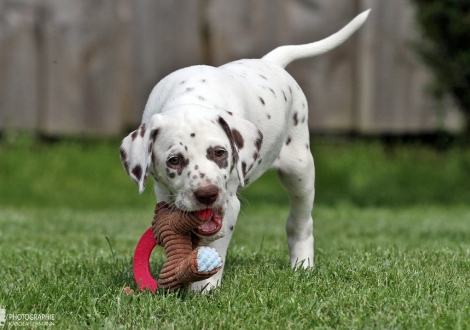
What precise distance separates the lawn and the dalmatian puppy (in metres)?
0.34

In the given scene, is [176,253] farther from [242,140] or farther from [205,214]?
[242,140]

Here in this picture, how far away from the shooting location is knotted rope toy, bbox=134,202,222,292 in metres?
3.09

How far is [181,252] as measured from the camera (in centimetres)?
326

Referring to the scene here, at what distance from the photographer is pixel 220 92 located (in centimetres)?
365

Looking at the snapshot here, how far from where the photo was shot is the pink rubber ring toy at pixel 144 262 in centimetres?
335

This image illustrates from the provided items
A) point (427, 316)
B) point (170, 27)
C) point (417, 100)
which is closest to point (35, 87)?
point (170, 27)

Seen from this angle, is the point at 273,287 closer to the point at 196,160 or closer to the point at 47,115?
the point at 196,160

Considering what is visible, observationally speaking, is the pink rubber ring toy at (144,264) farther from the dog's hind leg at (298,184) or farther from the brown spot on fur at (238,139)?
the dog's hind leg at (298,184)

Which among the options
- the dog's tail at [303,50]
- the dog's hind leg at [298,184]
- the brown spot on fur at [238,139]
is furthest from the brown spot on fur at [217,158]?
the dog's tail at [303,50]

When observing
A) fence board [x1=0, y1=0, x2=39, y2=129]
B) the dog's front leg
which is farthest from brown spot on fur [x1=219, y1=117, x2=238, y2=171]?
fence board [x1=0, y1=0, x2=39, y2=129]

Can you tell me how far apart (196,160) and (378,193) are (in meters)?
5.43

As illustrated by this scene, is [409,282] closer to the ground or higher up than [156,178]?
closer to the ground

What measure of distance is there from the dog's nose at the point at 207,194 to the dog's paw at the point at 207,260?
0.70 ft

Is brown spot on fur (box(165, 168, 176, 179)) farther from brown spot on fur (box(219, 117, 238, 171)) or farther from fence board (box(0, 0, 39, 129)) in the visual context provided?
fence board (box(0, 0, 39, 129))
